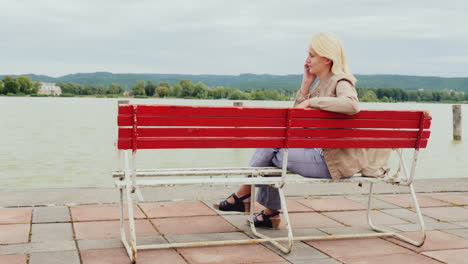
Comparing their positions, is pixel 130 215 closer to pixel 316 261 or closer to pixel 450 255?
pixel 316 261

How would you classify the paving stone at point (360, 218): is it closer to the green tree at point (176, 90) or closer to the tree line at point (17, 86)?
the green tree at point (176, 90)

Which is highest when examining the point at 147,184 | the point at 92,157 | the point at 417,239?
the point at 147,184

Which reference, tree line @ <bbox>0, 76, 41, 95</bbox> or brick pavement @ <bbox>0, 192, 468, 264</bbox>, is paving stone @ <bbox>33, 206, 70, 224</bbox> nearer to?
brick pavement @ <bbox>0, 192, 468, 264</bbox>

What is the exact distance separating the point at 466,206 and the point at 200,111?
343 centimetres

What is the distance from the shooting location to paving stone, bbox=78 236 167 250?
4.18 m

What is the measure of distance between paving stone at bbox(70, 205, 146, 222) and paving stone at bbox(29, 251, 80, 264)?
93cm

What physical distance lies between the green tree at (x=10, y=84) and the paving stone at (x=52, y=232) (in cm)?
11288

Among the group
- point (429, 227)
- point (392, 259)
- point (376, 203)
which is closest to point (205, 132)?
point (392, 259)

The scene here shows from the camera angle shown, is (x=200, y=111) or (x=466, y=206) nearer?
(x=200, y=111)

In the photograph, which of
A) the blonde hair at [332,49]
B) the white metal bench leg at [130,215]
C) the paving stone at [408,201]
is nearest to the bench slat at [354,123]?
the blonde hair at [332,49]

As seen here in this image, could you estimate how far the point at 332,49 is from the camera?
4543 millimetres

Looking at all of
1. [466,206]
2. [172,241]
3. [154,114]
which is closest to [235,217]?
[172,241]

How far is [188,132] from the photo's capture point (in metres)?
3.95

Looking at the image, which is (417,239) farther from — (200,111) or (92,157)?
(92,157)
